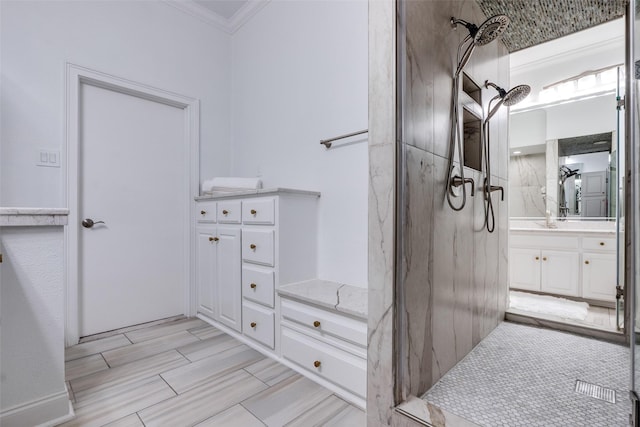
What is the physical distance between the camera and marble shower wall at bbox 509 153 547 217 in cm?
258

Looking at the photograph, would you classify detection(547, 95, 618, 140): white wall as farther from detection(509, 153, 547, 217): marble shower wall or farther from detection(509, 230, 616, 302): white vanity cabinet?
detection(509, 230, 616, 302): white vanity cabinet

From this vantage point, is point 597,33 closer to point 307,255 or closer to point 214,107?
point 307,255

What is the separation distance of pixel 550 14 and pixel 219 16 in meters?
2.84

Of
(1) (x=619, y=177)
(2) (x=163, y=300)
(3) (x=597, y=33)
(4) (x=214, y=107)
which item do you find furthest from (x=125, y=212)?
(3) (x=597, y=33)

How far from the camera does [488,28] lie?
1191mm

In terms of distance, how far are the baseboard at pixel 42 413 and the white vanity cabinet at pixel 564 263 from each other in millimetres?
3194

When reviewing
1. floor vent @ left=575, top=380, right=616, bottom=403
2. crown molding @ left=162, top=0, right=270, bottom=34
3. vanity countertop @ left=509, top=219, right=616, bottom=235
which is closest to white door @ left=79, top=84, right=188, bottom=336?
crown molding @ left=162, top=0, right=270, bottom=34

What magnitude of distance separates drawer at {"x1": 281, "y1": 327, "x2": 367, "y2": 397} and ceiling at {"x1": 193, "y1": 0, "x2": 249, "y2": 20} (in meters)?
2.97

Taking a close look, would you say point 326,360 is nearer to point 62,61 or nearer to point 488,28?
point 488,28

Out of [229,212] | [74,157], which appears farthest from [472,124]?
[74,157]

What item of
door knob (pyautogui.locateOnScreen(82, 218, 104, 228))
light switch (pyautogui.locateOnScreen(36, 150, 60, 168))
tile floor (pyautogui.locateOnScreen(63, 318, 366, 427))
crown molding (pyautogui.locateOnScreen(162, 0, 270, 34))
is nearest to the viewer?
tile floor (pyautogui.locateOnScreen(63, 318, 366, 427))

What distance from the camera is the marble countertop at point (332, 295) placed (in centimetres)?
153

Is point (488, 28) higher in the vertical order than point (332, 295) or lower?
higher

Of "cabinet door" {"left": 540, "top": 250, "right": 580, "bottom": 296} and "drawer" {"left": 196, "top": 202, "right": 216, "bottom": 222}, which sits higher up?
"drawer" {"left": 196, "top": 202, "right": 216, "bottom": 222}
